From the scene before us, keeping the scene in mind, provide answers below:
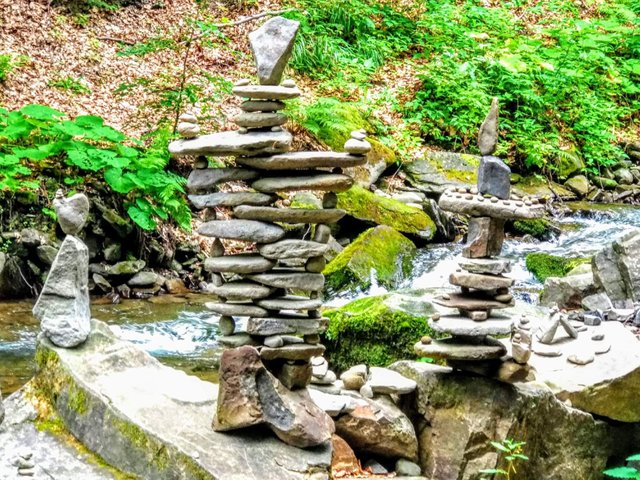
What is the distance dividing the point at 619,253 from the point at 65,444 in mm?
6013

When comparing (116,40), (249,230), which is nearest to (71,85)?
(116,40)

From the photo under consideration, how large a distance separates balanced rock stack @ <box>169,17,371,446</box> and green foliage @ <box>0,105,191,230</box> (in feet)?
18.5

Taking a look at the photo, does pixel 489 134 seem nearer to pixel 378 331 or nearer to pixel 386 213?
pixel 378 331

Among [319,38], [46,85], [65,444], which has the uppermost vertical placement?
[319,38]

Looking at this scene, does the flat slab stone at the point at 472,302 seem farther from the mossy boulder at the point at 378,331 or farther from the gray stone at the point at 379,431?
the mossy boulder at the point at 378,331

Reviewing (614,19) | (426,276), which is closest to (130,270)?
(426,276)

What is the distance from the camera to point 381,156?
14836mm

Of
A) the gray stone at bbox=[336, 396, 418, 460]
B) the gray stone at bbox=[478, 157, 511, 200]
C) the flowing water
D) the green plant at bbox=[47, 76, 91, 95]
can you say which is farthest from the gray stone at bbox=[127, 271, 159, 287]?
the gray stone at bbox=[478, 157, 511, 200]

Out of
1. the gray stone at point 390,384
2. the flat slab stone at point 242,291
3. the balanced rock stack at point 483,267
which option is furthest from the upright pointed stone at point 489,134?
the flat slab stone at point 242,291

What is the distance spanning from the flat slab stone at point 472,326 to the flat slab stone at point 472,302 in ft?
0.31

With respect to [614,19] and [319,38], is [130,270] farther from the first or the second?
[614,19]

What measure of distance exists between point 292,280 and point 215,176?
84cm

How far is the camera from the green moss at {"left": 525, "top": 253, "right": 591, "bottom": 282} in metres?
11.4

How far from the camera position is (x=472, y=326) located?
5.83 metres
